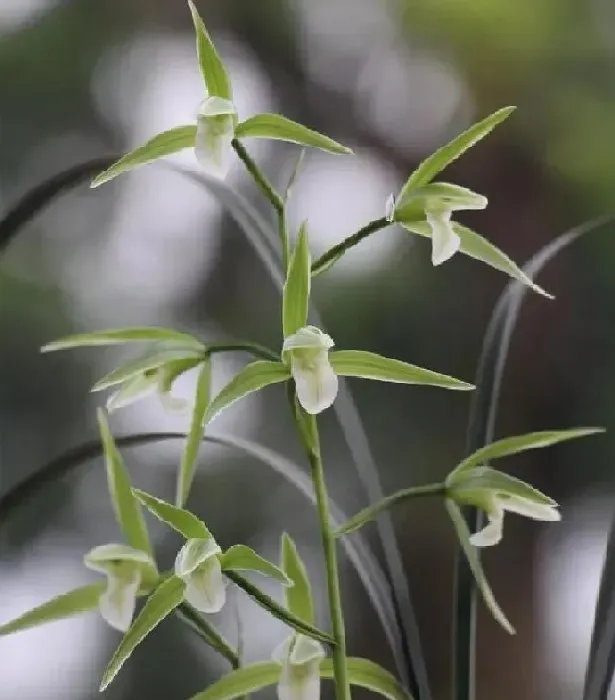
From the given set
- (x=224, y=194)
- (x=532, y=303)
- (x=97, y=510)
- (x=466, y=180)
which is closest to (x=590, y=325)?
(x=532, y=303)

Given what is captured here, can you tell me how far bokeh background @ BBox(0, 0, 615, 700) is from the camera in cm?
91

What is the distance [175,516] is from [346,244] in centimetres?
23

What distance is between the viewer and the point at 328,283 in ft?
3.20

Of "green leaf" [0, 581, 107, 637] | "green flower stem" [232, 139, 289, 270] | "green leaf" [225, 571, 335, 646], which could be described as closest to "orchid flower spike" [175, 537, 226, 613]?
"green leaf" [225, 571, 335, 646]

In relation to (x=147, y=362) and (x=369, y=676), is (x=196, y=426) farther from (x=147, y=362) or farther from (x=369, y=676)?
(x=369, y=676)

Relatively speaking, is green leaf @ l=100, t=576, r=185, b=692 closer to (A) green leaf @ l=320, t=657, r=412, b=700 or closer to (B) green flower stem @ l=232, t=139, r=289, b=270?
(A) green leaf @ l=320, t=657, r=412, b=700

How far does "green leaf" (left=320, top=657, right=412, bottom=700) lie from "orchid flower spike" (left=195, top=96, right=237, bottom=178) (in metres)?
0.37

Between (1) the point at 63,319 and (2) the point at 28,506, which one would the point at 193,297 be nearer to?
(1) the point at 63,319

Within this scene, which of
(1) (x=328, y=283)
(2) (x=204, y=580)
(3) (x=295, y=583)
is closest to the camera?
(2) (x=204, y=580)

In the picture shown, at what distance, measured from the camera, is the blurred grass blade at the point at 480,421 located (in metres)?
0.73

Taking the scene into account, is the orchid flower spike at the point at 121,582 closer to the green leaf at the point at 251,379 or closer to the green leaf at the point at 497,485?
the green leaf at the point at 251,379

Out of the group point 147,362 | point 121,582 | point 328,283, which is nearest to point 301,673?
point 121,582

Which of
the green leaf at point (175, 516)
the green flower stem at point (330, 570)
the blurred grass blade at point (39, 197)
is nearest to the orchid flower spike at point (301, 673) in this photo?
the green flower stem at point (330, 570)

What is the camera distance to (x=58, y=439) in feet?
3.15
